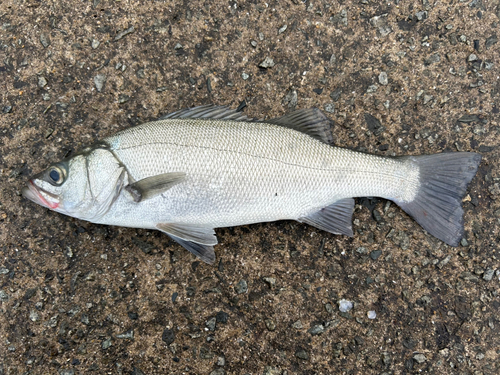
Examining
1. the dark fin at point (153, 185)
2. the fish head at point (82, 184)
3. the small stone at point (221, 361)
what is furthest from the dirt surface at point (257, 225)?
the dark fin at point (153, 185)

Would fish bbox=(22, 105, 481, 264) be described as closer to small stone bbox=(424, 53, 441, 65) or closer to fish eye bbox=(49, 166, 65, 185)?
fish eye bbox=(49, 166, 65, 185)

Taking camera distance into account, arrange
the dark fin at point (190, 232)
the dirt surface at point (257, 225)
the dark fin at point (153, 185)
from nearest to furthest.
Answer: the dark fin at point (153, 185), the dark fin at point (190, 232), the dirt surface at point (257, 225)

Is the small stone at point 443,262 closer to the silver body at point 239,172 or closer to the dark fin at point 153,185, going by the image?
the silver body at point 239,172

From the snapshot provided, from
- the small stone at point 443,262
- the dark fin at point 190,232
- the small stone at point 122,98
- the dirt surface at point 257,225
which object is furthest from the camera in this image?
the small stone at point 122,98

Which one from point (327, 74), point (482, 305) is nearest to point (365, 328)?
point (482, 305)

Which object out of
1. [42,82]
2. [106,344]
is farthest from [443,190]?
[42,82]

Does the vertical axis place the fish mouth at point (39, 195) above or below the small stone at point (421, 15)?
below

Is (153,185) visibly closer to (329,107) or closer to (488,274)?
(329,107)
